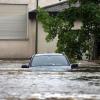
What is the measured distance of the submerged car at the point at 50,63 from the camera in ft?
63.1

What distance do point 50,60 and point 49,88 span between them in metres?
8.98

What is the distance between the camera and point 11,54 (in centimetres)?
5269

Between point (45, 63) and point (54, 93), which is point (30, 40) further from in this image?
point (54, 93)

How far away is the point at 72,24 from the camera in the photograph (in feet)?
97.6

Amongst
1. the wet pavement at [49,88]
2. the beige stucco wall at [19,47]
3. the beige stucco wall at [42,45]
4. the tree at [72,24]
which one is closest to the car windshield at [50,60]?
the wet pavement at [49,88]

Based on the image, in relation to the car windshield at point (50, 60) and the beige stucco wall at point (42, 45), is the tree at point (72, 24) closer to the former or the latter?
the car windshield at point (50, 60)

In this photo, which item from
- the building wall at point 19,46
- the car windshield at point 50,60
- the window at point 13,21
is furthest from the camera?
the window at point 13,21

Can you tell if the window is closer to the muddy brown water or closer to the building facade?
the building facade

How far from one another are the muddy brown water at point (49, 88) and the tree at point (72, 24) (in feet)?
45.9

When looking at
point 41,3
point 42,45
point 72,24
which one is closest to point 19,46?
point 42,45

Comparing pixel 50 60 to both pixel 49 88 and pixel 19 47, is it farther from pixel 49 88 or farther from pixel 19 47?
pixel 19 47

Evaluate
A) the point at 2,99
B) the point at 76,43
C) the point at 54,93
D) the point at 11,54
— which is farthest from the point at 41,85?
the point at 11,54

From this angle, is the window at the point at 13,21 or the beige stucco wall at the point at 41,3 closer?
the window at the point at 13,21

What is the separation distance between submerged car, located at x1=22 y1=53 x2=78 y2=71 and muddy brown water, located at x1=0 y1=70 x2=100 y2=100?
439 centimetres
